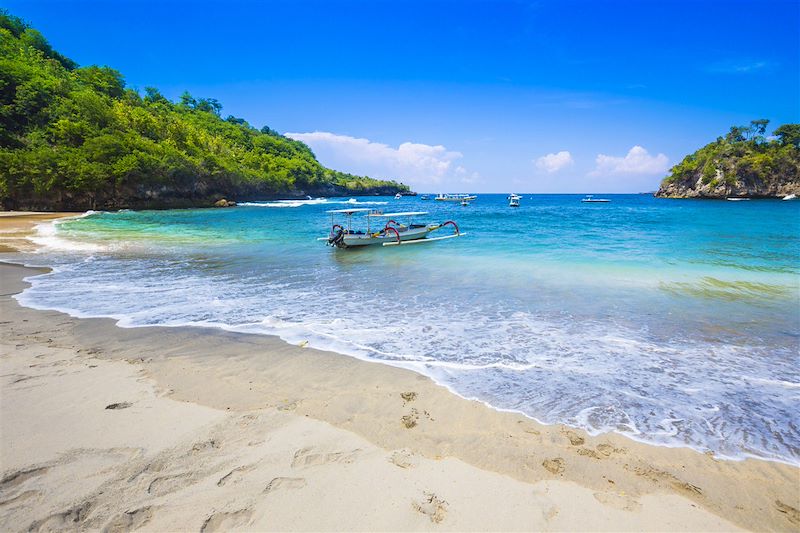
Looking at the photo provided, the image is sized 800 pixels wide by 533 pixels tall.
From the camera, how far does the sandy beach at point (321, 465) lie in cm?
314

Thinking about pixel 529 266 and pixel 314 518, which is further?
pixel 529 266

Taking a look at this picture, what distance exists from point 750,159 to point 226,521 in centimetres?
12804

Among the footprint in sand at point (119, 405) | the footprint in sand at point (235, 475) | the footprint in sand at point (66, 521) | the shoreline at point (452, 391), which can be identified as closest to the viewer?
the footprint in sand at point (66, 521)

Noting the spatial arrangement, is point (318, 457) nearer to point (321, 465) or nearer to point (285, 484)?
point (321, 465)

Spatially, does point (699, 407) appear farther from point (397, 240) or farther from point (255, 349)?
point (397, 240)

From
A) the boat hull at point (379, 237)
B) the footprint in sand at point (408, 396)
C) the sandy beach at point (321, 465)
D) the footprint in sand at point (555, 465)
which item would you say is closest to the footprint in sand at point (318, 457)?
the sandy beach at point (321, 465)

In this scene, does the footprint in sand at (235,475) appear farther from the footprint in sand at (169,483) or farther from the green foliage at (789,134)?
the green foliage at (789,134)

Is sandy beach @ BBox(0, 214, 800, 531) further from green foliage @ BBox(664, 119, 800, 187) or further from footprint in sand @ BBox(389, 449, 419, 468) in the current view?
green foliage @ BBox(664, 119, 800, 187)

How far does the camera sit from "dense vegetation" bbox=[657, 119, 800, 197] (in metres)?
91.4

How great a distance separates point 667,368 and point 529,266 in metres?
10.6

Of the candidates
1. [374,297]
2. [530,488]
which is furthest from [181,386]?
[374,297]

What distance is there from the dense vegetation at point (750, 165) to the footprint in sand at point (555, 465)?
124089 millimetres

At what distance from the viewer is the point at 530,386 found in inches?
232

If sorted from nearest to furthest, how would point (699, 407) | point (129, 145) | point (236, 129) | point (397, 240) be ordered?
1. point (699, 407)
2. point (397, 240)
3. point (129, 145)
4. point (236, 129)
